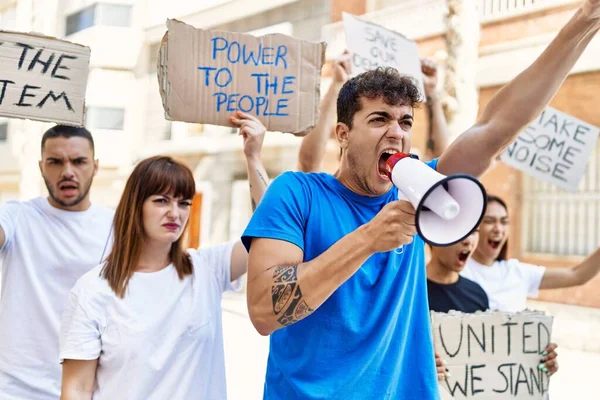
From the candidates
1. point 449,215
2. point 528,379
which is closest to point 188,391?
point 449,215

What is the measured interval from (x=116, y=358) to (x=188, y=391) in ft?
0.76

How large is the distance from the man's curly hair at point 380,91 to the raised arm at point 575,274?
1.85m

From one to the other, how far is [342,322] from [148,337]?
2.35ft

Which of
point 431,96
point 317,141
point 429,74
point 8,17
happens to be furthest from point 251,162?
point 8,17

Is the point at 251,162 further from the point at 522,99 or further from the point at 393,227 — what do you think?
the point at 393,227

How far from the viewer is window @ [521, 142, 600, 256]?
9094mm

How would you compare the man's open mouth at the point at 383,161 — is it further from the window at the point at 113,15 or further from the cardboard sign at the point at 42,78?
the window at the point at 113,15

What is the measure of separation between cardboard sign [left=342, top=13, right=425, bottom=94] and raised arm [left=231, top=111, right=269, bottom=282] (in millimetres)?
906

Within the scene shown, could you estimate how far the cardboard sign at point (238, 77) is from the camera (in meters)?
2.42

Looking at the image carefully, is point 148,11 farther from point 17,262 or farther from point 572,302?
point 17,262

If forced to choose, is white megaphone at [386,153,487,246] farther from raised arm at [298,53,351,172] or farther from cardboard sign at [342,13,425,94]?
cardboard sign at [342,13,425,94]

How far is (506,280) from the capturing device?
3.22 meters

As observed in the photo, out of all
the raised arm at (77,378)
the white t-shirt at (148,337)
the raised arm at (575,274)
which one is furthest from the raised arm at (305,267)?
the raised arm at (575,274)

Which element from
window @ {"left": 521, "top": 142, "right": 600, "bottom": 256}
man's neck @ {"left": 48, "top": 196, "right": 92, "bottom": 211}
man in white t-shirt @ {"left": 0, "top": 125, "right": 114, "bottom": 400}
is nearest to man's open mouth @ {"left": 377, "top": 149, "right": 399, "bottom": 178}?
man in white t-shirt @ {"left": 0, "top": 125, "right": 114, "bottom": 400}
